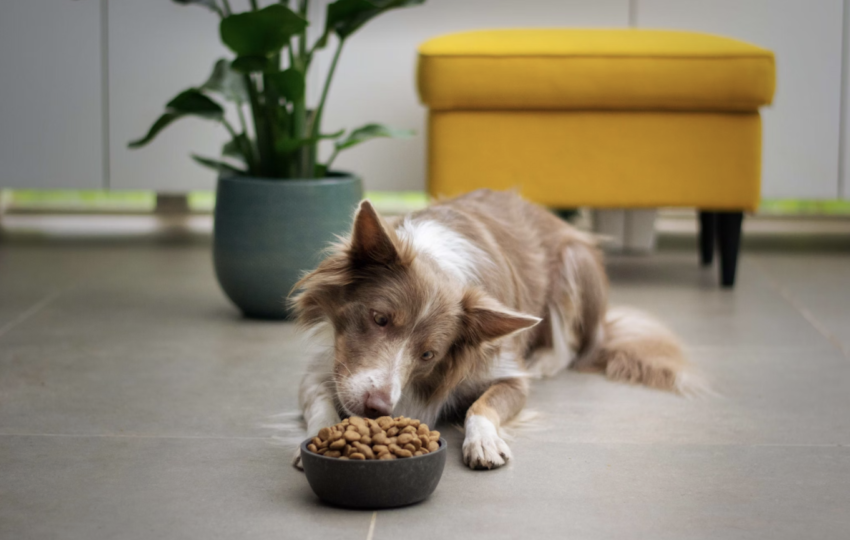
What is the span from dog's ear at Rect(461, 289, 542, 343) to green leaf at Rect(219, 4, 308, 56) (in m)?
1.23

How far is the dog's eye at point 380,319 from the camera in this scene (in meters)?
2.05

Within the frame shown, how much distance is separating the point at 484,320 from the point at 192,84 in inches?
116

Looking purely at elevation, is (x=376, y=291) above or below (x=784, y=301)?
above

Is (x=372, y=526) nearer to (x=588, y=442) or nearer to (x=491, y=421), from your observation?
(x=491, y=421)

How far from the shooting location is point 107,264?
4.32 metres

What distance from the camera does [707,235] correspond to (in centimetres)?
443

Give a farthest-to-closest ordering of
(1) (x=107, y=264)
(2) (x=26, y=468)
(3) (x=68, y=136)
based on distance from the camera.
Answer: (3) (x=68, y=136) → (1) (x=107, y=264) → (2) (x=26, y=468)

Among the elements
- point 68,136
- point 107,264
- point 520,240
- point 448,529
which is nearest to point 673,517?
point 448,529

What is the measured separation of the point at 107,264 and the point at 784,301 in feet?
9.20

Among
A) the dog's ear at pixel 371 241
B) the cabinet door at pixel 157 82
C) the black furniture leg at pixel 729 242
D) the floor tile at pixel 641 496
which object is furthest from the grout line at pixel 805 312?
the cabinet door at pixel 157 82

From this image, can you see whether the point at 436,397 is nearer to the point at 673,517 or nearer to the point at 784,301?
the point at 673,517

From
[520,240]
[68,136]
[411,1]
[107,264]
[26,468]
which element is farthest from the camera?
[68,136]

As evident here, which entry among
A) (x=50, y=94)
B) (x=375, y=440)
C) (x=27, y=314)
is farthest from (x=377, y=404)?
(x=50, y=94)

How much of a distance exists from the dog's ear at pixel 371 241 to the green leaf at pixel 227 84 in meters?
1.35
